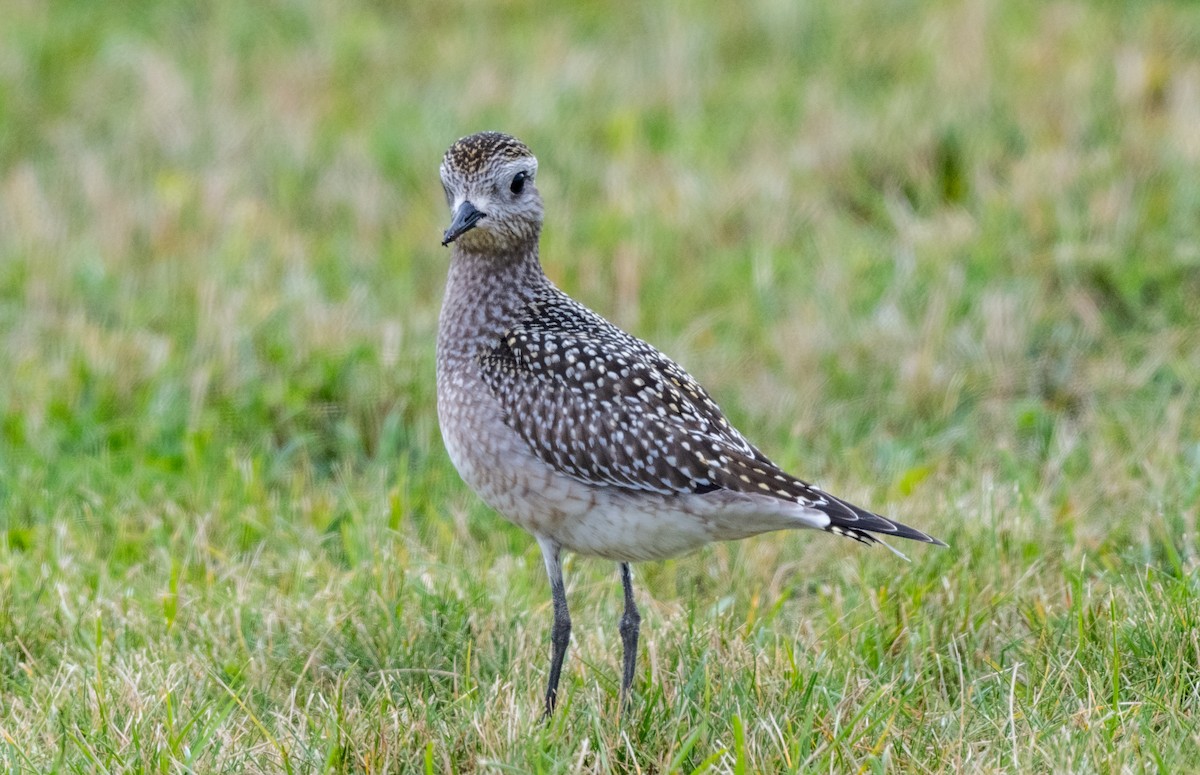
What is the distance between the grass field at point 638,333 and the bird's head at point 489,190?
111 cm

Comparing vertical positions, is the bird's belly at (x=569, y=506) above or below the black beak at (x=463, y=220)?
below

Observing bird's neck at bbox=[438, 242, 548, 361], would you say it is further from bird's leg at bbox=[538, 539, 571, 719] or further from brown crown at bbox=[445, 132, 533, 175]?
bird's leg at bbox=[538, 539, 571, 719]

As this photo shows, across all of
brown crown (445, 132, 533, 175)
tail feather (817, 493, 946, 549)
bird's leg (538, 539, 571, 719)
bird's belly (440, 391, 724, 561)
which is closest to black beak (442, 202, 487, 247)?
brown crown (445, 132, 533, 175)

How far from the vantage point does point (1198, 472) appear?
599 centimetres

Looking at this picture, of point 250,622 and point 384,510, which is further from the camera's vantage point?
point 384,510

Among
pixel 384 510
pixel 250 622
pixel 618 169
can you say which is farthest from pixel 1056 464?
pixel 618 169

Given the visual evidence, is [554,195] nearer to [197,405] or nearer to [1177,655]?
[197,405]

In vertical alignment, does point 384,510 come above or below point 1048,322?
below

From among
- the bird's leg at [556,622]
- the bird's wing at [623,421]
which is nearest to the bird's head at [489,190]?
the bird's wing at [623,421]

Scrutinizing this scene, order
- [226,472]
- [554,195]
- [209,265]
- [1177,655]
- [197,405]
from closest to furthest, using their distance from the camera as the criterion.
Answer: [1177,655]
[226,472]
[197,405]
[209,265]
[554,195]

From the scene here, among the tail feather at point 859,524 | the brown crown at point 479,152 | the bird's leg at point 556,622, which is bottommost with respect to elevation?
the bird's leg at point 556,622

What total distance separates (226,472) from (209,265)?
223 cm

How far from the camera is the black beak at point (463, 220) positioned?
201 inches

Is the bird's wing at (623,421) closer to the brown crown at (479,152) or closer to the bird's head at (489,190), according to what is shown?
the bird's head at (489,190)
